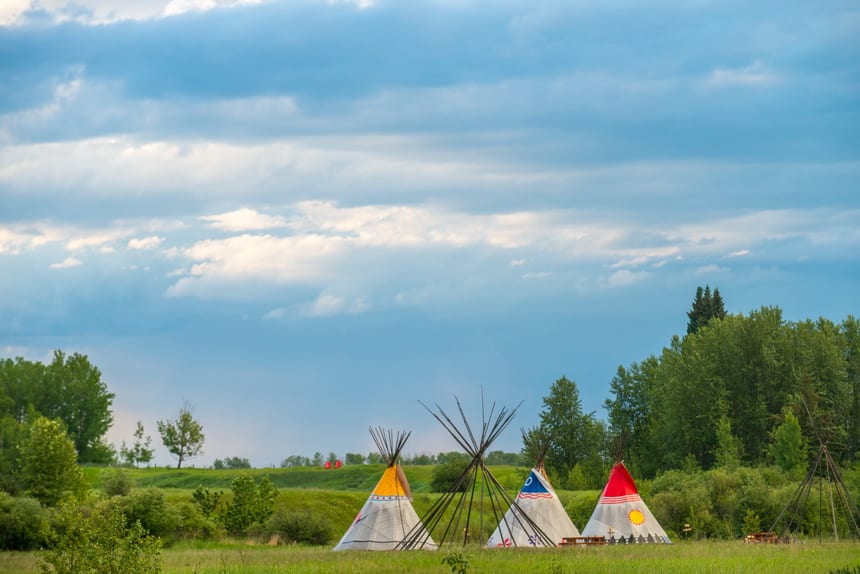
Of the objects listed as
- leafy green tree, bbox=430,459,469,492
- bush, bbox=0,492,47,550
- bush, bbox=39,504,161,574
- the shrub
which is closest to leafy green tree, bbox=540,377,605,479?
leafy green tree, bbox=430,459,469,492

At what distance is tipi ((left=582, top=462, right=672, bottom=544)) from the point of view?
3862 cm

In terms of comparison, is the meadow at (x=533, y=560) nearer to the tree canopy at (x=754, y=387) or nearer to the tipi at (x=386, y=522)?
the tipi at (x=386, y=522)

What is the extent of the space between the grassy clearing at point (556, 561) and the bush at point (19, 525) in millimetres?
6263

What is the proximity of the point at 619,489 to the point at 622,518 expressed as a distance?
1.12 metres

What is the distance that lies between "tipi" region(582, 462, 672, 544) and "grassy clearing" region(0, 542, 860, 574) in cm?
414

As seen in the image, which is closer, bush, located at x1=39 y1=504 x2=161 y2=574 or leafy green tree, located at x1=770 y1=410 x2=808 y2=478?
bush, located at x1=39 y1=504 x2=161 y2=574

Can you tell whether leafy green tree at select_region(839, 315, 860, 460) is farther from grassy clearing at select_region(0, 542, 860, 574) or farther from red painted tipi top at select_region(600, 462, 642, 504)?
grassy clearing at select_region(0, 542, 860, 574)

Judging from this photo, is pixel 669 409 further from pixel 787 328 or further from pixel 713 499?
pixel 713 499

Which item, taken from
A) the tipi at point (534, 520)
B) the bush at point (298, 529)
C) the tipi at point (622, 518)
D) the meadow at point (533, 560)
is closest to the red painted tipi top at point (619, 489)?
the tipi at point (622, 518)

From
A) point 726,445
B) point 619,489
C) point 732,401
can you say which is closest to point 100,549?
point 619,489

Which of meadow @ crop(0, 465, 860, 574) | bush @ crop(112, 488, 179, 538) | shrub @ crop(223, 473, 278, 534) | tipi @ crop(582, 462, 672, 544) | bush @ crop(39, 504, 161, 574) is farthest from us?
shrub @ crop(223, 473, 278, 534)

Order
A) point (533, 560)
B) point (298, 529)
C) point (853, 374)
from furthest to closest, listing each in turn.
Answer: point (853, 374) < point (298, 529) < point (533, 560)

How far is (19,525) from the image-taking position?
40.4 metres

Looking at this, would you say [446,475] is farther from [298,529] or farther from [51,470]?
[51,470]
